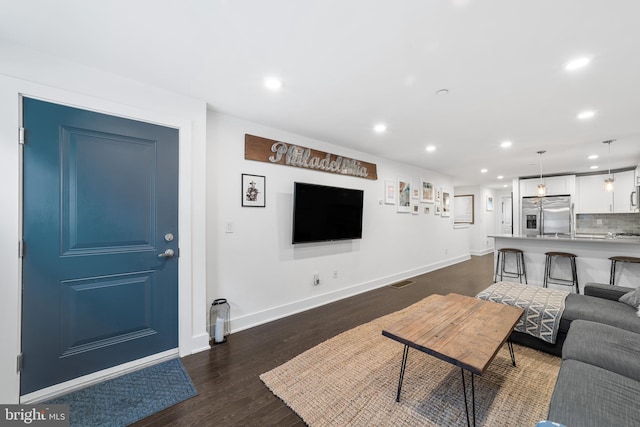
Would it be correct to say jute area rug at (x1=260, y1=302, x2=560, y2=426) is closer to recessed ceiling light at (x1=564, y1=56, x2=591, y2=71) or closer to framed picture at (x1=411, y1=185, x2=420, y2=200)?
recessed ceiling light at (x1=564, y1=56, x2=591, y2=71)

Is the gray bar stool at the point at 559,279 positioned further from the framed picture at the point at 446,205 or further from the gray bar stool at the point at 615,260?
the framed picture at the point at 446,205

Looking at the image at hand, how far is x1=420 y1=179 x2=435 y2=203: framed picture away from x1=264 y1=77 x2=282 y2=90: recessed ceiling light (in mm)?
4473

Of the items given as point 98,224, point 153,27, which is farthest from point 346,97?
point 98,224

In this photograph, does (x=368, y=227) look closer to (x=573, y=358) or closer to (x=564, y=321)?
(x=564, y=321)

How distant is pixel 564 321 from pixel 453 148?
2751mm

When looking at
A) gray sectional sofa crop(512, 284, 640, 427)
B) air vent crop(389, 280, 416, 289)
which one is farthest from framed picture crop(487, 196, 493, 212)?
gray sectional sofa crop(512, 284, 640, 427)

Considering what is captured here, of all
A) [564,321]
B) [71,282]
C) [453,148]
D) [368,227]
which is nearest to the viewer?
[71,282]

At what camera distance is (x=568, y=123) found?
2.97 m

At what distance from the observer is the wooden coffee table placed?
4.89 ft

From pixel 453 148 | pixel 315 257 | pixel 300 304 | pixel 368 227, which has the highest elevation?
pixel 453 148

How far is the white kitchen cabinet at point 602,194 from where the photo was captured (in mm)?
5293

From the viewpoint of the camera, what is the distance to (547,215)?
20.0 feet

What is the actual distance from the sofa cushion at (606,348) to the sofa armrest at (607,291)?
1076 mm

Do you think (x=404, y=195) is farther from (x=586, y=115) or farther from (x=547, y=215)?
(x=547, y=215)
